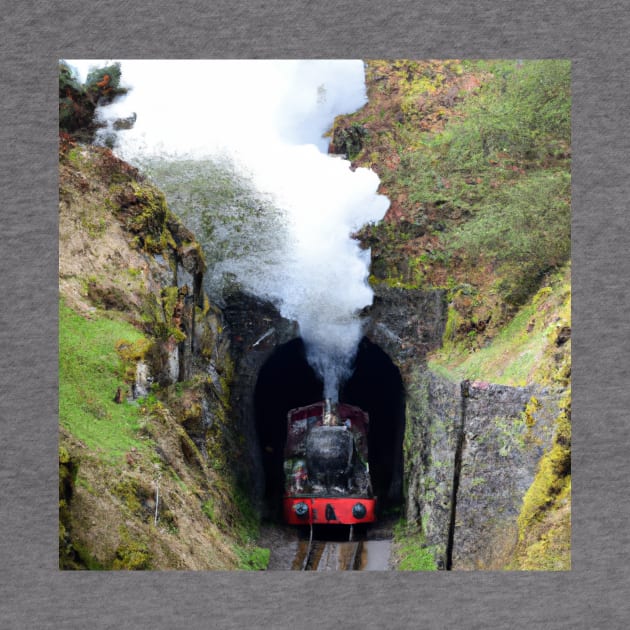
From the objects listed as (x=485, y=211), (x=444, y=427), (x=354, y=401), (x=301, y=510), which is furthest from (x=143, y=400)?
(x=485, y=211)

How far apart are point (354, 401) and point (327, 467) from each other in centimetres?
224

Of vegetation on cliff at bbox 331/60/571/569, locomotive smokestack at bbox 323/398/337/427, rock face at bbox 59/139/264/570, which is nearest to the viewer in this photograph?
rock face at bbox 59/139/264/570

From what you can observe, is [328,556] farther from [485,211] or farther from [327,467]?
[485,211]

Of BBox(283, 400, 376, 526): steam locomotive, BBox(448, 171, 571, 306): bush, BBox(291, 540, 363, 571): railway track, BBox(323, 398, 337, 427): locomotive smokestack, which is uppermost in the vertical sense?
BBox(448, 171, 571, 306): bush

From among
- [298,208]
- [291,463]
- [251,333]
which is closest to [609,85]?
[298,208]

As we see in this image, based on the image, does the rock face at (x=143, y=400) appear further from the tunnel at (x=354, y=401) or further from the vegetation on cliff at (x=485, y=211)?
the vegetation on cliff at (x=485, y=211)

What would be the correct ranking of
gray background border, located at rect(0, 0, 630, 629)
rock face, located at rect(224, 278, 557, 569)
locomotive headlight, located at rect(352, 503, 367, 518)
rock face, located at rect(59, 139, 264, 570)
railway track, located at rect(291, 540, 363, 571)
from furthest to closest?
1. locomotive headlight, located at rect(352, 503, 367, 518)
2. railway track, located at rect(291, 540, 363, 571)
3. rock face, located at rect(224, 278, 557, 569)
4. rock face, located at rect(59, 139, 264, 570)
5. gray background border, located at rect(0, 0, 630, 629)

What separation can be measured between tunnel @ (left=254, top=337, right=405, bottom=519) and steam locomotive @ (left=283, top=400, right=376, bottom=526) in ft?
1.06

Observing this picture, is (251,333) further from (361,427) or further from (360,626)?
(360,626)

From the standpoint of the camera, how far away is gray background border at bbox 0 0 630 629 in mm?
9453

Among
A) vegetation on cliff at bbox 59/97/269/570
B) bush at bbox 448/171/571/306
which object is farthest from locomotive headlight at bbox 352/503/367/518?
bush at bbox 448/171/571/306

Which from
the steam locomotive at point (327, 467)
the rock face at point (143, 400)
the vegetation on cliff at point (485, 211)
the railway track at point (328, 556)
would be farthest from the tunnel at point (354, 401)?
the vegetation on cliff at point (485, 211)

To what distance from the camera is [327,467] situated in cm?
1552

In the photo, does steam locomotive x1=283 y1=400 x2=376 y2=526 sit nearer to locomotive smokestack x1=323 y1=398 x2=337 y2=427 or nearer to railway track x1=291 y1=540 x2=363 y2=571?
locomotive smokestack x1=323 y1=398 x2=337 y2=427
